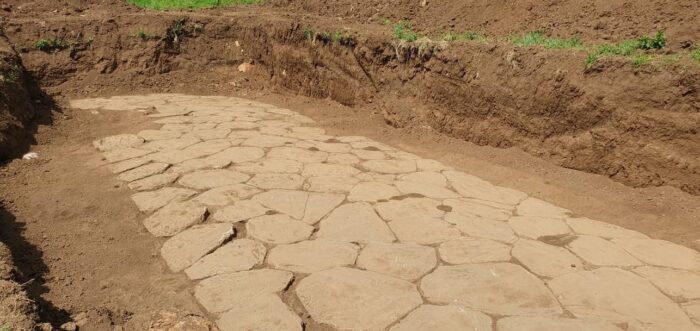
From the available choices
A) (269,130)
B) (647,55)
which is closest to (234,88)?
(269,130)

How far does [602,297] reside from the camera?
2.24 m

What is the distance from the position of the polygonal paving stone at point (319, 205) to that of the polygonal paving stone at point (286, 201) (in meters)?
0.04

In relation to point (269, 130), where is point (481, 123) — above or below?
above

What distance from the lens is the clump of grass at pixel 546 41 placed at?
4.13 metres

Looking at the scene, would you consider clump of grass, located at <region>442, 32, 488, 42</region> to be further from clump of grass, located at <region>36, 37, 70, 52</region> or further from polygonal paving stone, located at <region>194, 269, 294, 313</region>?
clump of grass, located at <region>36, 37, 70, 52</region>

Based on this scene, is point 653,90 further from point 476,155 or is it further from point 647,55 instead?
point 476,155

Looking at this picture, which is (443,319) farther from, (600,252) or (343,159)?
(343,159)

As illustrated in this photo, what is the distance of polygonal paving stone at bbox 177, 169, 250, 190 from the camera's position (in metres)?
3.44

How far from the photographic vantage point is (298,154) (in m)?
4.20

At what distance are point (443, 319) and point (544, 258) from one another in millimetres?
852

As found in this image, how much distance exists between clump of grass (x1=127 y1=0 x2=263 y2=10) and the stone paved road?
15.7 ft

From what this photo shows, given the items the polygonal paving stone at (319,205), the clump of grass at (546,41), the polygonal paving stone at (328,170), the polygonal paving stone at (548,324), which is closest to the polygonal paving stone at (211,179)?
the polygonal paving stone at (328,170)

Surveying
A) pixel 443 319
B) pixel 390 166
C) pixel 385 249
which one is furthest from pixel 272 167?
pixel 443 319

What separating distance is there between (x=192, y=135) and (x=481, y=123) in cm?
279
